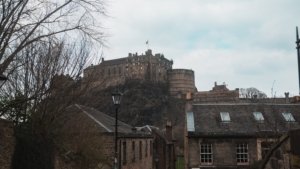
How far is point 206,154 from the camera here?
29875 millimetres

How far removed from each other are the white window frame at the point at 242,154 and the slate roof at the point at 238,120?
0.78 m

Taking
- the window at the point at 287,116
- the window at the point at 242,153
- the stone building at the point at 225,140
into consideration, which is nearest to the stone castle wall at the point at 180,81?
the window at the point at 287,116

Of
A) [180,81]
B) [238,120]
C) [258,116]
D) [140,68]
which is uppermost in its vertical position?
[140,68]

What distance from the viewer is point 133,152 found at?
32.3 metres

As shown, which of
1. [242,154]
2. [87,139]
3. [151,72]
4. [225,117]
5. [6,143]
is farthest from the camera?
[151,72]

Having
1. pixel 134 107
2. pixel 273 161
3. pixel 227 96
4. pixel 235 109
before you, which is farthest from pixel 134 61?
pixel 273 161

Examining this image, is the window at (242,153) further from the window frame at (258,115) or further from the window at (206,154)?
the window frame at (258,115)

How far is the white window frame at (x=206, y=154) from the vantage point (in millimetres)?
29703

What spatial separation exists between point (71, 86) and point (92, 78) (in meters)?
1.46

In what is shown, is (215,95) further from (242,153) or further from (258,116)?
(242,153)

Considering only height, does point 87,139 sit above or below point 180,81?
below

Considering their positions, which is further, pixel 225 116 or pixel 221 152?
pixel 225 116

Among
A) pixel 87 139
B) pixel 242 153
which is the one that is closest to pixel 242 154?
pixel 242 153

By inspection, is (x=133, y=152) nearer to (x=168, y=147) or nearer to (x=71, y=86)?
(x=168, y=147)
